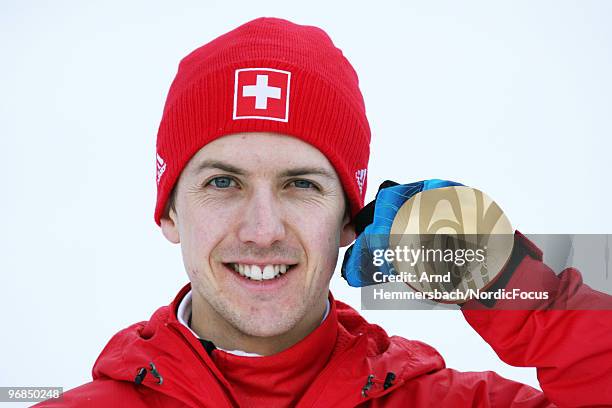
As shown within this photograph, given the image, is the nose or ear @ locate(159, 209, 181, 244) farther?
ear @ locate(159, 209, 181, 244)

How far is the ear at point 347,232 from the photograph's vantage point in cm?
244

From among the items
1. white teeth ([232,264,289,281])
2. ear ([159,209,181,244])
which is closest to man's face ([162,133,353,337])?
white teeth ([232,264,289,281])

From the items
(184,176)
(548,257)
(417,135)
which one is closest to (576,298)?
(548,257)

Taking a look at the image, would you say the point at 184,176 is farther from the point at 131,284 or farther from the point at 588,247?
→ the point at 131,284

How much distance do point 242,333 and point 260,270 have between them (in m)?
0.23

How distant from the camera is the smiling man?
2203mm

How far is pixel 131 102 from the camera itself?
4.45 m

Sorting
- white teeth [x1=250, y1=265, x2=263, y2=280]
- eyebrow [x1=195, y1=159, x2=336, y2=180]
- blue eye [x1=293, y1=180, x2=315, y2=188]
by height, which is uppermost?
eyebrow [x1=195, y1=159, x2=336, y2=180]

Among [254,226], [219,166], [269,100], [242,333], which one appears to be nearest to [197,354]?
[242,333]

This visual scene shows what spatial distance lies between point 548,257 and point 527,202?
6.37ft

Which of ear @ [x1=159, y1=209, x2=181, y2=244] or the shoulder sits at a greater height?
ear @ [x1=159, y1=209, x2=181, y2=244]

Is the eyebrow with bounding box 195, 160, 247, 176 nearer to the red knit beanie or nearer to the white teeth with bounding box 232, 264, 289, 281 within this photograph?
the red knit beanie

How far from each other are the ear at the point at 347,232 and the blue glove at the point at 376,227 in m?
0.13

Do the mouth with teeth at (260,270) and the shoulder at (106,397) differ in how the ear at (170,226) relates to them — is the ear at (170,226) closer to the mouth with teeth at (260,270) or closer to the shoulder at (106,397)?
the mouth with teeth at (260,270)
